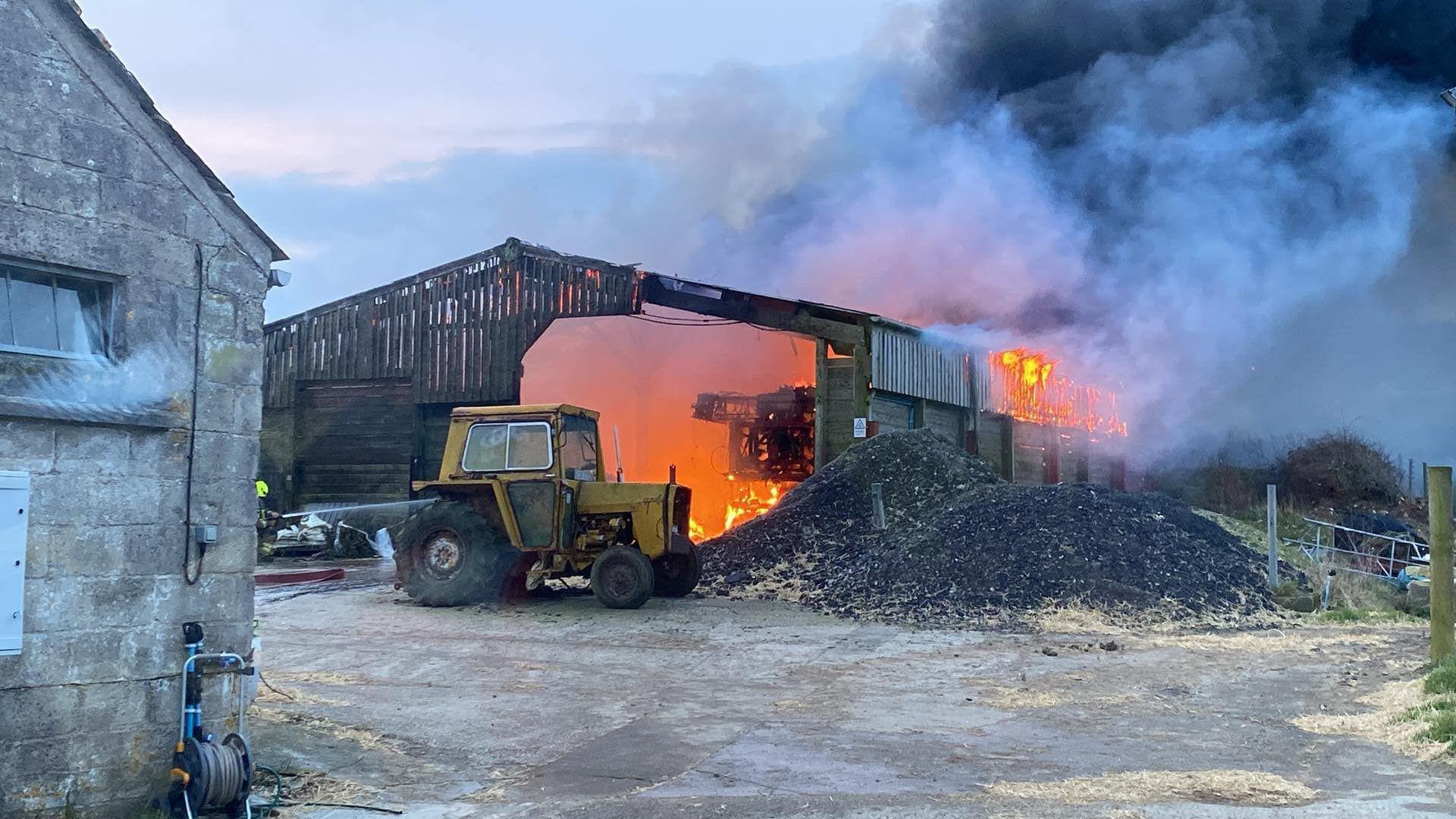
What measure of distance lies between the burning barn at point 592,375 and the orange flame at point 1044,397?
61mm

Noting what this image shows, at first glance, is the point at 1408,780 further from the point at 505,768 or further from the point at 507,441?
the point at 507,441

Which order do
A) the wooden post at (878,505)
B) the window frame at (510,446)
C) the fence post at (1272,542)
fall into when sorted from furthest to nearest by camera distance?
the wooden post at (878,505) < the fence post at (1272,542) < the window frame at (510,446)

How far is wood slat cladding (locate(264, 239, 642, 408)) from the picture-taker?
22562 millimetres

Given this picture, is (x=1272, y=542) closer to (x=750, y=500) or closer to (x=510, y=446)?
(x=510, y=446)

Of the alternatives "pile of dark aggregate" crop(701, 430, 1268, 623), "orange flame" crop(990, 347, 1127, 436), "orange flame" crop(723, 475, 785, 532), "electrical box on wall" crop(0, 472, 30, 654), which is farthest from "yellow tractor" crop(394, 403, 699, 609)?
"orange flame" crop(990, 347, 1127, 436)

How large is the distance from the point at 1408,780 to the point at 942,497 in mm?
10739

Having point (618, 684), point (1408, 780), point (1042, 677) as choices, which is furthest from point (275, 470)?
point (1408, 780)

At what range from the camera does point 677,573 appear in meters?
13.8

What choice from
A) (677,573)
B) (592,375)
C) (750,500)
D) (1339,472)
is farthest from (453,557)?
(1339,472)

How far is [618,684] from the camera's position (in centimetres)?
893

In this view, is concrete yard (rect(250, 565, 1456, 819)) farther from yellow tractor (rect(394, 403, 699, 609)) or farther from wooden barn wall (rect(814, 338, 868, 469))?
wooden barn wall (rect(814, 338, 868, 469))

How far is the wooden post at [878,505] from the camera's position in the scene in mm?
15953

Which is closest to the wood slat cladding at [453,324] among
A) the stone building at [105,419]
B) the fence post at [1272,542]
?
the fence post at [1272,542]

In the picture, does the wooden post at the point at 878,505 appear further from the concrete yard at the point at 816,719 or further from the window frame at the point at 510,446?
the window frame at the point at 510,446
